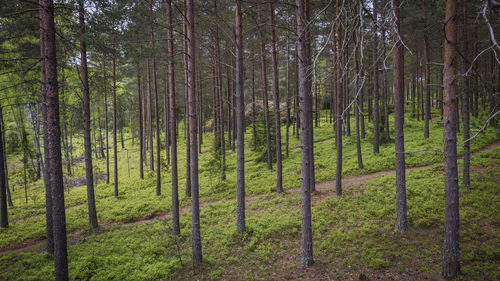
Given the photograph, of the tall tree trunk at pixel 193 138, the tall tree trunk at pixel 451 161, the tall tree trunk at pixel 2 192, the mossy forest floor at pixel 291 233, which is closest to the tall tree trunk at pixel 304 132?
the mossy forest floor at pixel 291 233

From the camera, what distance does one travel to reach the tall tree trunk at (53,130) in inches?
216

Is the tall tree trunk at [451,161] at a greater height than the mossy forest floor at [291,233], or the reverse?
the tall tree trunk at [451,161]

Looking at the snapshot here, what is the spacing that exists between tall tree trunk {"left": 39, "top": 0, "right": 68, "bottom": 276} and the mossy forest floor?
8.18 feet

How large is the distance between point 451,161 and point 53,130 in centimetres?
918

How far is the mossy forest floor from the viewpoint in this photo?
6547mm

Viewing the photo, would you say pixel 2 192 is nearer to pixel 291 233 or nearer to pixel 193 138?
pixel 193 138

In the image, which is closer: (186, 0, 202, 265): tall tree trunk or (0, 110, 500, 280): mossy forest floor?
(0, 110, 500, 280): mossy forest floor

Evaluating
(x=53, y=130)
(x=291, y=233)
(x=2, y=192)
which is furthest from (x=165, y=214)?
(x=53, y=130)

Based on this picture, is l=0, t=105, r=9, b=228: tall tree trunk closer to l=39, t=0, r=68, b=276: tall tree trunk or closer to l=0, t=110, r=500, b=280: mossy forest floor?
l=0, t=110, r=500, b=280: mossy forest floor

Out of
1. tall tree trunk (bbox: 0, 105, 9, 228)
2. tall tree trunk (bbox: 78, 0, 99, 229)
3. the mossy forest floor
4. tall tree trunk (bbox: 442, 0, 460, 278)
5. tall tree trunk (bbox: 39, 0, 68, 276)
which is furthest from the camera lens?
tall tree trunk (bbox: 0, 105, 9, 228)

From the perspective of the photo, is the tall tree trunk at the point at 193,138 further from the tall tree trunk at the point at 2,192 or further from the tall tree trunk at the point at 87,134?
the tall tree trunk at the point at 2,192

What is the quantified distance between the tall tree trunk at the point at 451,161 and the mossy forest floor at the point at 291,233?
49 centimetres

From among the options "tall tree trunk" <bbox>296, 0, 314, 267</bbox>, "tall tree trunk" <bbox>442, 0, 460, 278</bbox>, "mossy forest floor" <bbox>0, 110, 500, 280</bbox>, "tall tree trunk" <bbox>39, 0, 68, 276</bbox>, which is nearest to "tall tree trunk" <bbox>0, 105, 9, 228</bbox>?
"mossy forest floor" <bbox>0, 110, 500, 280</bbox>

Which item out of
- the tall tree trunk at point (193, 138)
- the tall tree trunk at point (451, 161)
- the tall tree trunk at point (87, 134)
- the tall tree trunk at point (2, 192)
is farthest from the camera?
the tall tree trunk at point (2, 192)
